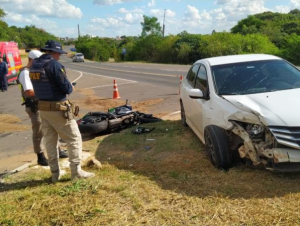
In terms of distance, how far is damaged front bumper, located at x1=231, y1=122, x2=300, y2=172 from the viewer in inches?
136

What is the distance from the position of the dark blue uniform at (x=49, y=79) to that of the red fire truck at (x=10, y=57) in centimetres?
1601

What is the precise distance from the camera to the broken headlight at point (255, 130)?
3672mm

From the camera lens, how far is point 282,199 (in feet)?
11.0

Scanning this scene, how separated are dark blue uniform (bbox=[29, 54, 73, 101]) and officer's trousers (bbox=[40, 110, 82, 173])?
0.23m

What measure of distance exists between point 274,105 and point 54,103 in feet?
8.84

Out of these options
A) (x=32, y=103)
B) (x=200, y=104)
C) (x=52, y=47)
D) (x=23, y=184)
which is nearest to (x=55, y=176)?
(x=23, y=184)

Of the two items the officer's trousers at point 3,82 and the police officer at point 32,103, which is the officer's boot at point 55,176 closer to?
the police officer at point 32,103

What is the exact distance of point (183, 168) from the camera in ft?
14.6

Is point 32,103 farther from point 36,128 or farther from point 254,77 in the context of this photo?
point 254,77

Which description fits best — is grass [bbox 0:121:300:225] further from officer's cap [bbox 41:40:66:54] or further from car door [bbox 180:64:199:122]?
officer's cap [bbox 41:40:66:54]

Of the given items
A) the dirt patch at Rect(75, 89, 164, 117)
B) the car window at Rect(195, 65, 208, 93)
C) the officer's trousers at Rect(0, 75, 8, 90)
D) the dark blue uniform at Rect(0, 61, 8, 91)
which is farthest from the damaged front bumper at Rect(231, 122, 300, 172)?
the officer's trousers at Rect(0, 75, 8, 90)

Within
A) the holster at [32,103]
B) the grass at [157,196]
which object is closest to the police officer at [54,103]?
the grass at [157,196]

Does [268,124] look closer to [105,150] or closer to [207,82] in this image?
[207,82]

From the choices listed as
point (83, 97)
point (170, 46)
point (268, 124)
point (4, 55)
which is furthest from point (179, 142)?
point (170, 46)
